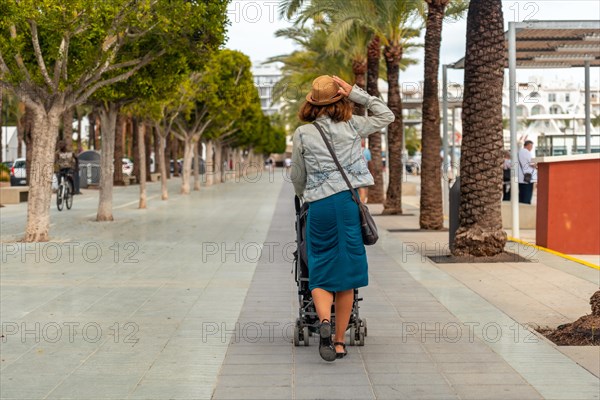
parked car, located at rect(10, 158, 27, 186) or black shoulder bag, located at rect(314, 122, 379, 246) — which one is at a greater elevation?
black shoulder bag, located at rect(314, 122, 379, 246)

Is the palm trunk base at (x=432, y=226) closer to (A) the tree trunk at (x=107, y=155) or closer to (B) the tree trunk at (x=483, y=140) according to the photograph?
(B) the tree trunk at (x=483, y=140)

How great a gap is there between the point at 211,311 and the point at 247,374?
245cm

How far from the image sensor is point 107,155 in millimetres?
18766

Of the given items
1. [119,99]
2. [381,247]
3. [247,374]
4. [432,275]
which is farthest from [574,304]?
[119,99]

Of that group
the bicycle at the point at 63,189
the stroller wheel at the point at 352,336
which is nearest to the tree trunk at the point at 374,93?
the bicycle at the point at 63,189

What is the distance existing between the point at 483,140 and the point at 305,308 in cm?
609

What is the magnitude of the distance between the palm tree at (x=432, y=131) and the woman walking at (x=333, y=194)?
10513 millimetres

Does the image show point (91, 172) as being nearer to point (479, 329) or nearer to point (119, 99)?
point (119, 99)

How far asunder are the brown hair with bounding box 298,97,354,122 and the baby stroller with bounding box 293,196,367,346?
0.58m

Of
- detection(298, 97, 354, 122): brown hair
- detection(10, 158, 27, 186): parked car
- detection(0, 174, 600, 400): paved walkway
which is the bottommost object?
detection(0, 174, 600, 400): paved walkway

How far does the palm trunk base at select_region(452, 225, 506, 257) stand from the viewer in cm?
1163

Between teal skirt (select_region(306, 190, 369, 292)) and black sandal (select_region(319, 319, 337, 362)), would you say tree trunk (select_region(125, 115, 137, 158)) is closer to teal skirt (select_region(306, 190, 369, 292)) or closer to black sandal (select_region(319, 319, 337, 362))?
teal skirt (select_region(306, 190, 369, 292))

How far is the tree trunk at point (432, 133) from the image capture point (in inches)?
645

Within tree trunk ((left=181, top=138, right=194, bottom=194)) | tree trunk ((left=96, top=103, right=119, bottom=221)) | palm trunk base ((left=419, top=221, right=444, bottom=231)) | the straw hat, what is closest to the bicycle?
tree trunk ((left=96, top=103, right=119, bottom=221))
